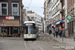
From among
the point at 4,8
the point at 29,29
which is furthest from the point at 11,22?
the point at 29,29

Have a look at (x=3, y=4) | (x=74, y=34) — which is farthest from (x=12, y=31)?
(x=74, y=34)

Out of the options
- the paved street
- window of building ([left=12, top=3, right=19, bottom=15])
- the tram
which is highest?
window of building ([left=12, top=3, right=19, bottom=15])

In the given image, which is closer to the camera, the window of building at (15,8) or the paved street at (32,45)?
the paved street at (32,45)

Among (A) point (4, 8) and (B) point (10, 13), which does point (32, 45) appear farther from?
(A) point (4, 8)

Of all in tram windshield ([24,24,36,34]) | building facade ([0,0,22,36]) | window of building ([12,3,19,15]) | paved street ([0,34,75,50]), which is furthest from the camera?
window of building ([12,3,19,15])

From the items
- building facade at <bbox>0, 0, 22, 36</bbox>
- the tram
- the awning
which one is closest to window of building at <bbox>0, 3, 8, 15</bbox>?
building facade at <bbox>0, 0, 22, 36</bbox>

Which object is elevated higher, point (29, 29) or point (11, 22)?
point (11, 22)

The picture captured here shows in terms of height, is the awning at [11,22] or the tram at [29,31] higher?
the awning at [11,22]

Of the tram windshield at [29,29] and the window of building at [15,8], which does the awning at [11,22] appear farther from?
the tram windshield at [29,29]

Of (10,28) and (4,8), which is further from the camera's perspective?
(10,28)

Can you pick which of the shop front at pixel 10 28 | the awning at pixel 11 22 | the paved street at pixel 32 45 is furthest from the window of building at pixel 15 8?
the paved street at pixel 32 45

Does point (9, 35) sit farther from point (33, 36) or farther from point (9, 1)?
point (33, 36)

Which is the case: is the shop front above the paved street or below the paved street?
above

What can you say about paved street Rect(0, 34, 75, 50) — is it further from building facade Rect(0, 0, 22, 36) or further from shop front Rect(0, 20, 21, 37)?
building facade Rect(0, 0, 22, 36)
